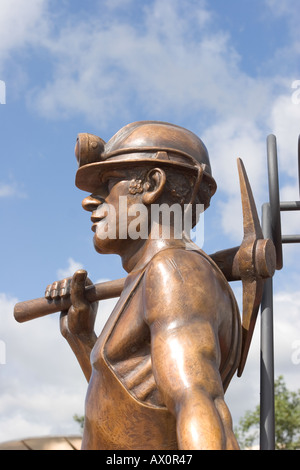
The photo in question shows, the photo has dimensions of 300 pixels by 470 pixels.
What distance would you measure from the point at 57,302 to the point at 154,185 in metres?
1.13

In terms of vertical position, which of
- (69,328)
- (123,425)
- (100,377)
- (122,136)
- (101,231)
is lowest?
(123,425)

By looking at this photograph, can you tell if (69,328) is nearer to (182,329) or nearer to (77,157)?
(77,157)

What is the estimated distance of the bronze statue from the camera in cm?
302

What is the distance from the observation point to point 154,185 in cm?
389

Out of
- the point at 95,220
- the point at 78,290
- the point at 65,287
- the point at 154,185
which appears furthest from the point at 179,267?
the point at 65,287

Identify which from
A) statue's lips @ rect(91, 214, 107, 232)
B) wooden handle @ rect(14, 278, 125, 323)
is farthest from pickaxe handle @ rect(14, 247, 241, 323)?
statue's lips @ rect(91, 214, 107, 232)

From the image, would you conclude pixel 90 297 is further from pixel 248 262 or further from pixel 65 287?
pixel 248 262

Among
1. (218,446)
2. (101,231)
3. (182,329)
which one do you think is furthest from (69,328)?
(218,446)

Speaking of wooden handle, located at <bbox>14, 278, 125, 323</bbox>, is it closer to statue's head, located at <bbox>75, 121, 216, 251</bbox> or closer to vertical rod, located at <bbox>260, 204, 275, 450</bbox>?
statue's head, located at <bbox>75, 121, 216, 251</bbox>

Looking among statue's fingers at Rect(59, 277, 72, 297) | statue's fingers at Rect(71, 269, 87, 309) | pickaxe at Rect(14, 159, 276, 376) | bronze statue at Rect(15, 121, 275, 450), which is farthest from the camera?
statue's fingers at Rect(59, 277, 72, 297)

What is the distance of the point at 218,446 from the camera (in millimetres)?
2699

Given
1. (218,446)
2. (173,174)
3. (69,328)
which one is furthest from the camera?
(69,328)

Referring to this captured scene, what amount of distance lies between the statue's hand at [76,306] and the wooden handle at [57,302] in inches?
1.6
